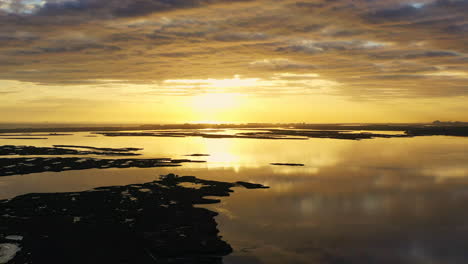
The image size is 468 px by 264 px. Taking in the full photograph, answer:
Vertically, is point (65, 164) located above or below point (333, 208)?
above

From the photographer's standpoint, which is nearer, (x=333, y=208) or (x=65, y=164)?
(x=333, y=208)

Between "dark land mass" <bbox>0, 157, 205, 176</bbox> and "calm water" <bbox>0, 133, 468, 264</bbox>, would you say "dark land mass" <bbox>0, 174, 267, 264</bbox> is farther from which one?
"dark land mass" <bbox>0, 157, 205, 176</bbox>

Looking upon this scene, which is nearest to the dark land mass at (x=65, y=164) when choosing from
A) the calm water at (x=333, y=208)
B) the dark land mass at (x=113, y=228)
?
the calm water at (x=333, y=208)

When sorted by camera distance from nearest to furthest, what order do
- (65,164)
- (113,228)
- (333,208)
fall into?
1. (113,228)
2. (333,208)
3. (65,164)

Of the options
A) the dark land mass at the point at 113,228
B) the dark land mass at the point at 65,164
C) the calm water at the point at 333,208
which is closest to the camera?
the dark land mass at the point at 113,228

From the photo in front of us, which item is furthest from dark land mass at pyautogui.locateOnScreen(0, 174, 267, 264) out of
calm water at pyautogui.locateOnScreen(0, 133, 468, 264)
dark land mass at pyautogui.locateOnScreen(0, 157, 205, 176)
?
dark land mass at pyautogui.locateOnScreen(0, 157, 205, 176)

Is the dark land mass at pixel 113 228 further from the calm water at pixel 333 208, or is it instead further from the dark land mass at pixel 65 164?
the dark land mass at pixel 65 164

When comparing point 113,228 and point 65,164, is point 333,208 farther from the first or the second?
point 65,164

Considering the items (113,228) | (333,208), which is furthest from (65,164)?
(333,208)
